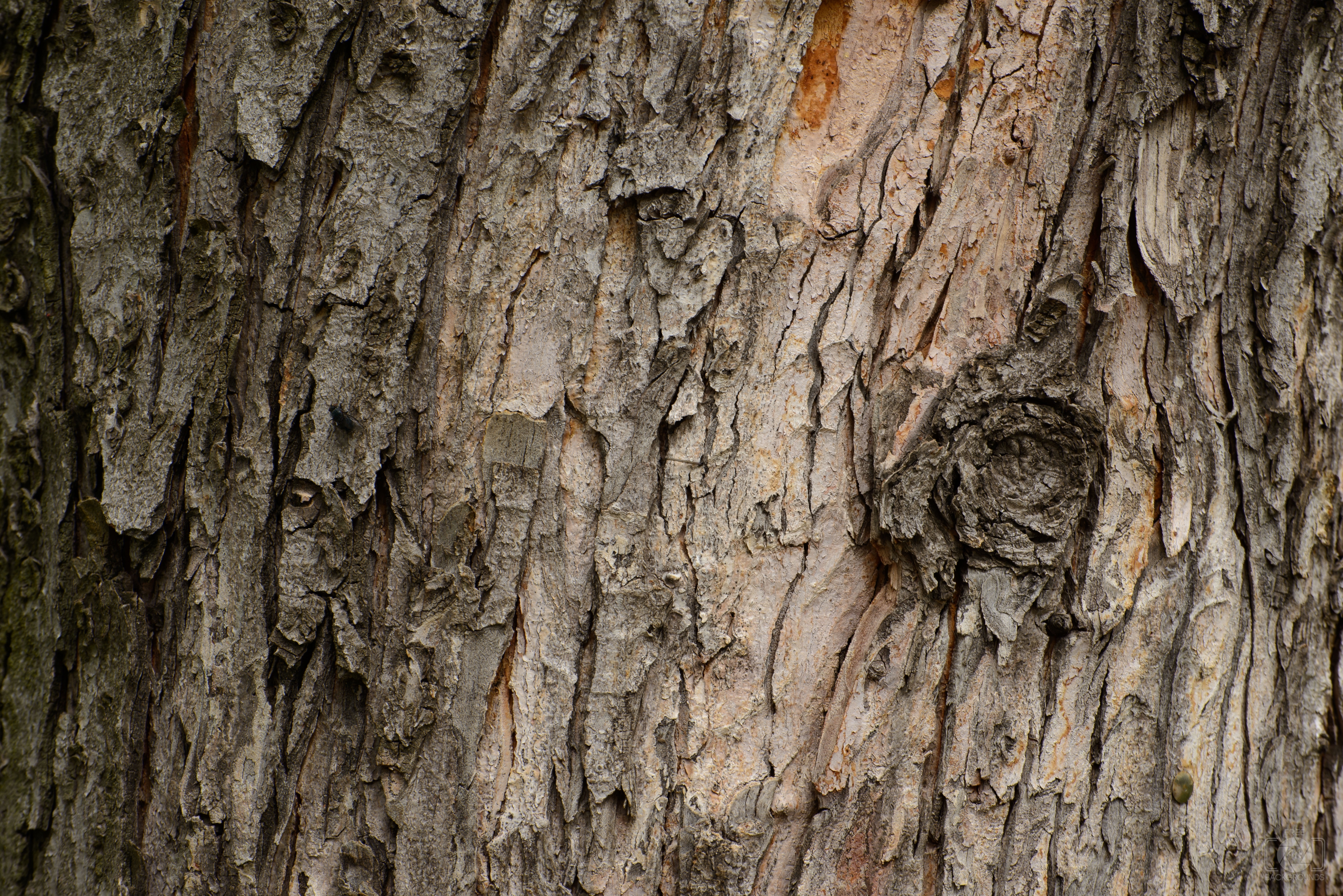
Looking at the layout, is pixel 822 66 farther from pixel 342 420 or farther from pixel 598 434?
pixel 342 420

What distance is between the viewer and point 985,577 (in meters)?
1.25

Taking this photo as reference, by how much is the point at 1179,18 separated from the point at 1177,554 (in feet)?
2.79

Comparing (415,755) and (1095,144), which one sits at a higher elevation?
(1095,144)

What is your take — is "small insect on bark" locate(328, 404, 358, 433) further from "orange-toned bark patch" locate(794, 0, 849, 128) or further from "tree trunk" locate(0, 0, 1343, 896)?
"orange-toned bark patch" locate(794, 0, 849, 128)

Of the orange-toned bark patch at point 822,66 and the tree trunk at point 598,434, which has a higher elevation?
the orange-toned bark patch at point 822,66

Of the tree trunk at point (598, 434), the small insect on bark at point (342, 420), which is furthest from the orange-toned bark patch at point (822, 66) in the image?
the small insect on bark at point (342, 420)

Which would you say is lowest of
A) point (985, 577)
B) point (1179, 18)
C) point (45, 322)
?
point (985, 577)

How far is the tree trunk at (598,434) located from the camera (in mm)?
1188

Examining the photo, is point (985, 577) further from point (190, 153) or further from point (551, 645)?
point (190, 153)

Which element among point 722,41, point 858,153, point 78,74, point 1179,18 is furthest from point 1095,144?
point 78,74

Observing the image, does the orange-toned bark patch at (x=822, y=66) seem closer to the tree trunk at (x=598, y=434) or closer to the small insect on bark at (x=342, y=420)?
the tree trunk at (x=598, y=434)

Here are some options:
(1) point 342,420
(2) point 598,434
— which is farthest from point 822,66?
(1) point 342,420

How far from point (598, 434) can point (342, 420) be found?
380 millimetres

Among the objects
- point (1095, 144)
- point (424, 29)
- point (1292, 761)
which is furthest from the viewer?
point (1292, 761)
